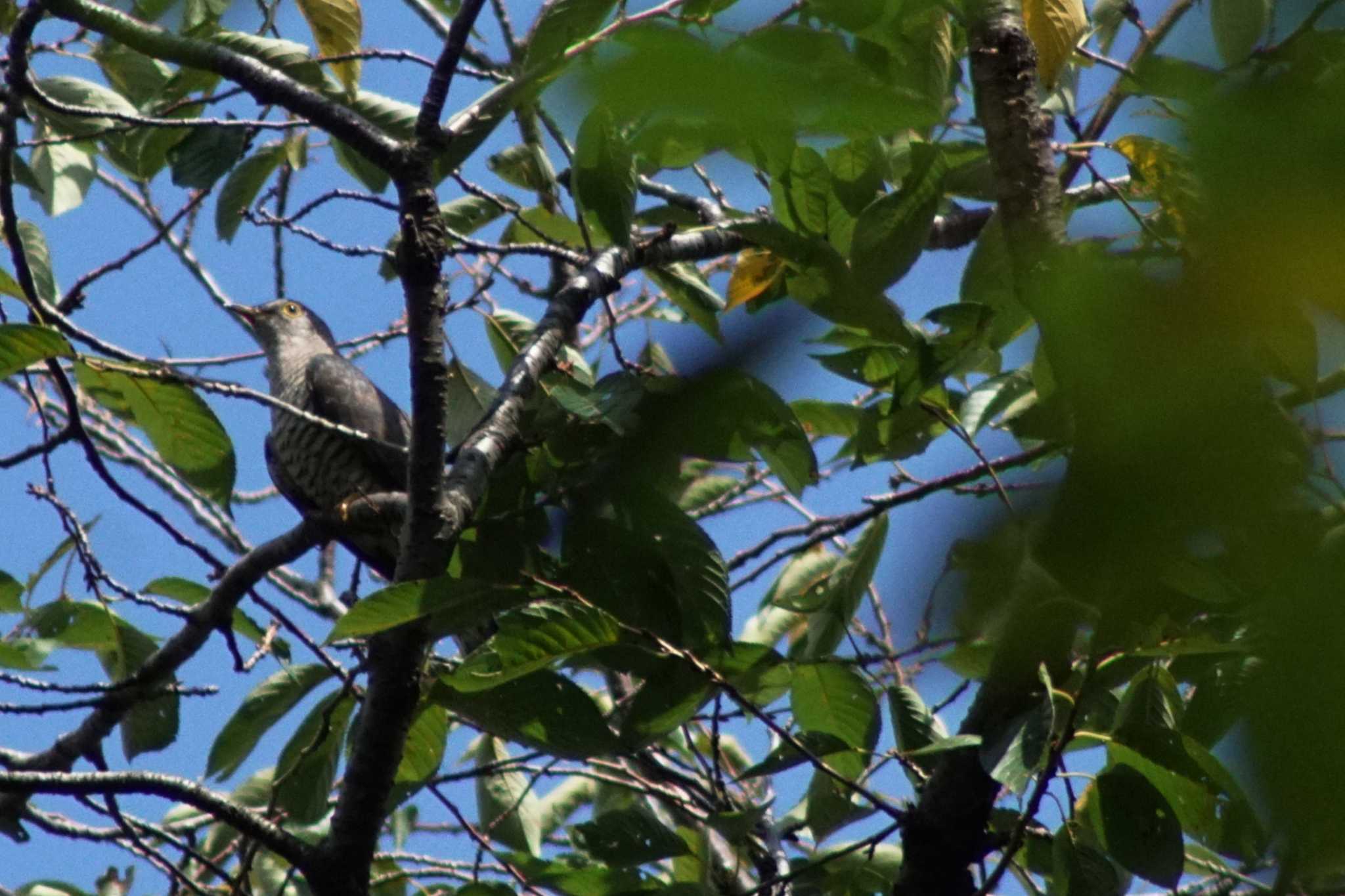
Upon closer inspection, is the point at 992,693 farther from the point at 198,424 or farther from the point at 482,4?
the point at 198,424

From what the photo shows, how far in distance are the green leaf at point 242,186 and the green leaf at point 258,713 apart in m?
1.24

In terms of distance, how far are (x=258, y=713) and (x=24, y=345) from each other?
45.4 inches

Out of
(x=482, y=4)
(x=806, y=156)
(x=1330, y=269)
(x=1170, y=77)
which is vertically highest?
(x=482, y=4)

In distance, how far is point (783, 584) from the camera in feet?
13.8

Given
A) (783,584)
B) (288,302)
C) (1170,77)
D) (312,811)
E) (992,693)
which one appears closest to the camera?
(1170,77)

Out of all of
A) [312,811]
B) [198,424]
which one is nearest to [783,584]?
[312,811]

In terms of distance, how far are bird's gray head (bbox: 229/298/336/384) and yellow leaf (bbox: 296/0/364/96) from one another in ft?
11.4

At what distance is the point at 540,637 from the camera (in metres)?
1.82

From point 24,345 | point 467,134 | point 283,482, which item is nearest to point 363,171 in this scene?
point 467,134

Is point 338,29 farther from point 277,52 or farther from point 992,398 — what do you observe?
point 992,398

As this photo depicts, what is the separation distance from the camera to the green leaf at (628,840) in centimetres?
237

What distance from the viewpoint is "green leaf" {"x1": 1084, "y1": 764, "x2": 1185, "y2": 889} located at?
75.5 inches

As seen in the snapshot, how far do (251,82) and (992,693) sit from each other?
1.67 metres

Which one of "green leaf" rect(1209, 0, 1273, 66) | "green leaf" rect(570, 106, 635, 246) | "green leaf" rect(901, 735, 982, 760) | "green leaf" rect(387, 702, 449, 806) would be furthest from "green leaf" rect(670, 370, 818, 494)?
"green leaf" rect(387, 702, 449, 806)
